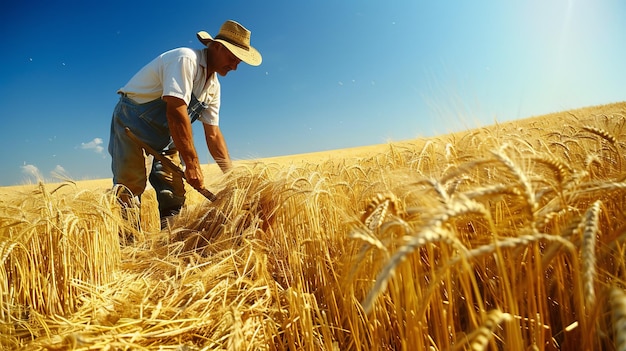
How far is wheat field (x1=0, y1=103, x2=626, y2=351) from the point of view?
0.55m

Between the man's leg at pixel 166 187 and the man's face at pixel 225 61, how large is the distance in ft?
3.03

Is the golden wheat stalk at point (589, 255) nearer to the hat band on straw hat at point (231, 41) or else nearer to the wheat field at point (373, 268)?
the wheat field at point (373, 268)

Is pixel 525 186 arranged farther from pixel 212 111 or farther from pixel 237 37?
pixel 212 111

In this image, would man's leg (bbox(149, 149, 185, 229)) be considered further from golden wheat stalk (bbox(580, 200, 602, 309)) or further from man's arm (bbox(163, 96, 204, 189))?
golden wheat stalk (bbox(580, 200, 602, 309))

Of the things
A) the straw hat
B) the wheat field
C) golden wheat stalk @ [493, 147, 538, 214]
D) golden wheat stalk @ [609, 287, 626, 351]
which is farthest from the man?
golden wheat stalk @ [609, 287, 626, 351]

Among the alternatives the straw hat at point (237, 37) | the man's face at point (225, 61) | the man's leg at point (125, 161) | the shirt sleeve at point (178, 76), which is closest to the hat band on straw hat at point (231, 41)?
the straw hat at point (237, 37)

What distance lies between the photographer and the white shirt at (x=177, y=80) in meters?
2.47

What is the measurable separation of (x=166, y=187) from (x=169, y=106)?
0.99m

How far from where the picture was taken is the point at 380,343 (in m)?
0.92

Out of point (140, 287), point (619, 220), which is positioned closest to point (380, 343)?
point (619, 220)

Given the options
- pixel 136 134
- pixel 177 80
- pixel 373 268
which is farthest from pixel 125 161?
pixel 373 268

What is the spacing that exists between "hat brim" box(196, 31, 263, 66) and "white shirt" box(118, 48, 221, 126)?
0.24 meters

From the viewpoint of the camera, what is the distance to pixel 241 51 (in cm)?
277

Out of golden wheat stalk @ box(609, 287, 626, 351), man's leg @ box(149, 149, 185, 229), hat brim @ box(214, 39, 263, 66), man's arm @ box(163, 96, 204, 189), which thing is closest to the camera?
golden wheat stalk @ box(609, 287, 626, 351)
